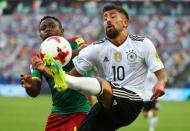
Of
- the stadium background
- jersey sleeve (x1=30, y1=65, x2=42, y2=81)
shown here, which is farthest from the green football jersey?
the stadium background

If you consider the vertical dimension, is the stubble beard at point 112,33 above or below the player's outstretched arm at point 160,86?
above

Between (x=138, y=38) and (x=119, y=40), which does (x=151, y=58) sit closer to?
(x=138, y=38)

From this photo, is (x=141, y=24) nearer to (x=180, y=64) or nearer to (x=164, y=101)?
(x=180, y=64)

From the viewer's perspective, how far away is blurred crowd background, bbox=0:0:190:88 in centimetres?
3238

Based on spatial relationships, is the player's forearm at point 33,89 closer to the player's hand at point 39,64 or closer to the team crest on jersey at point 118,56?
the player's hand at point 39,64

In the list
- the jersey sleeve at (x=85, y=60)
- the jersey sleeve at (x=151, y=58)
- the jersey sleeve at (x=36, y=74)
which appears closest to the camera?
the jersey sleeve at (x=151, y=58)

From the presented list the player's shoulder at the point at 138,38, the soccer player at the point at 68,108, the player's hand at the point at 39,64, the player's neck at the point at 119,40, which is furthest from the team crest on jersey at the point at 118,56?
the player's hand at the point at 39,64

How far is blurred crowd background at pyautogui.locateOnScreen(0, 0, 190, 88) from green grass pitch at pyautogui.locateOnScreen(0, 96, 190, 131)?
195 inches

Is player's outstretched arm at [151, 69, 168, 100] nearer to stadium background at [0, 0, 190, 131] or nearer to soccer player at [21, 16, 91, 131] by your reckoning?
soccer player at [21, 16, 91, 131]

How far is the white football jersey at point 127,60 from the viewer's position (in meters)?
7.30

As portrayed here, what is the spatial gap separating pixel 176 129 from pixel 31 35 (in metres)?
18.3

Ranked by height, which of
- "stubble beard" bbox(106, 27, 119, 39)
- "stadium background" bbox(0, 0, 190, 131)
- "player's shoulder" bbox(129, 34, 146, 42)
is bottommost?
"stadium background" bbox(0, 0, 190, 131)

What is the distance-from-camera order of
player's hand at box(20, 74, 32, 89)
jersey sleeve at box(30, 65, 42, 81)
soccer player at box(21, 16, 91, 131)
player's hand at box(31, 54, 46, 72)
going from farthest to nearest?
soccer player at box(21, 16, 91, 131)
jersey sleeve at box(30, 65, 42, 81)
player's hand at box(20, 74, 32, 89)
player's hand at box(31, 54, 46, 72)

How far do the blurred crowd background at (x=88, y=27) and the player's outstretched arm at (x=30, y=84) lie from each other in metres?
24.6
